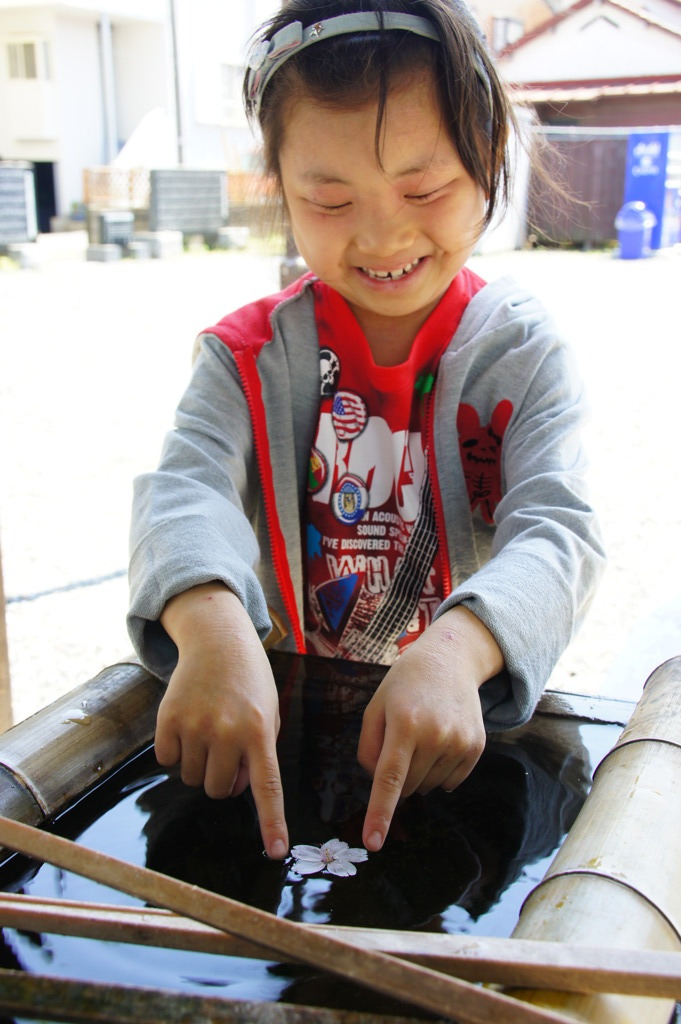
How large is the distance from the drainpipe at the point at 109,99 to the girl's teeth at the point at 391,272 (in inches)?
670

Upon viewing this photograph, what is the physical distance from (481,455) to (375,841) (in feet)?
2.45

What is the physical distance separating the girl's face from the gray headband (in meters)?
0.07

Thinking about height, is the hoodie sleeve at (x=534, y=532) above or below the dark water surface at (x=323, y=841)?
above

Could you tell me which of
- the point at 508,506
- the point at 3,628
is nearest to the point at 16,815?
the point at 508,506

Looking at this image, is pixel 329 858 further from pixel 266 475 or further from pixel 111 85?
pixel 111 85

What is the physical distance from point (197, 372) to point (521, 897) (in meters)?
0.93

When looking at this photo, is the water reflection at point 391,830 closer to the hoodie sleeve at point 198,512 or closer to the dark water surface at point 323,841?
the dark water surface at point 323,841

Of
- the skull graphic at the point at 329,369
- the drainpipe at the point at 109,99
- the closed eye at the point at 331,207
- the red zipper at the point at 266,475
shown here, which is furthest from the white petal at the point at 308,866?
the drainpipe at the point at 109,99

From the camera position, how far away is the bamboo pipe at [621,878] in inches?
20.7

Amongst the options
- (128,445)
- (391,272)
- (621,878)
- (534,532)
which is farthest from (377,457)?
(128,445)

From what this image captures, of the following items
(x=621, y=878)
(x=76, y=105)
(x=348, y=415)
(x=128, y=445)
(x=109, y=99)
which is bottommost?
(x=128, y=445)

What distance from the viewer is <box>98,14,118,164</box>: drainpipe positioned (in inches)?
652

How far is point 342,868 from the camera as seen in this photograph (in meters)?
0.77

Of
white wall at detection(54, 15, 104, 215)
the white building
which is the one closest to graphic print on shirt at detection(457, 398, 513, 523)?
the white building
